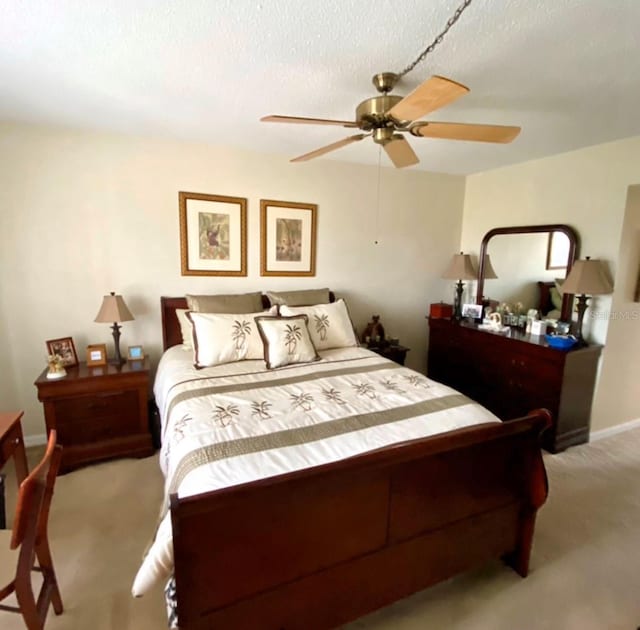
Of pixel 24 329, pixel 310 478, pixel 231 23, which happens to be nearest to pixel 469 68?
pixel 231 23

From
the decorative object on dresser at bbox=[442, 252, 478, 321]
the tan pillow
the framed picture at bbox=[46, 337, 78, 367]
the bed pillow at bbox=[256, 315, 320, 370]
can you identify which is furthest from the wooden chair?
the decorative object on dresser at bbox=[442, 252, 478, 321]

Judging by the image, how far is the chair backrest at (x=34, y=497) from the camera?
3.63 feet

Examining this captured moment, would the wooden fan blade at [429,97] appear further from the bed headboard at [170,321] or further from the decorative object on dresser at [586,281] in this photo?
the bed headboard at [170,321]

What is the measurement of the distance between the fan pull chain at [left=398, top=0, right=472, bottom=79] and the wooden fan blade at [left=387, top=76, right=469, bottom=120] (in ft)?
0.83

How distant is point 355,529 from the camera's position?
→ 136 centimetres

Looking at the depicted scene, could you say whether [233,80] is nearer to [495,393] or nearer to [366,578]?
[366,578]

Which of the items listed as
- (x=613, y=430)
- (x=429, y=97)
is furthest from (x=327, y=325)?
(x=613, y=430)

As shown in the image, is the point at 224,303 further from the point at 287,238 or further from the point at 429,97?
the point at 429,97

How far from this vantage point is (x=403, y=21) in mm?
1377

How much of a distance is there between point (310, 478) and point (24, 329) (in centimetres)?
267

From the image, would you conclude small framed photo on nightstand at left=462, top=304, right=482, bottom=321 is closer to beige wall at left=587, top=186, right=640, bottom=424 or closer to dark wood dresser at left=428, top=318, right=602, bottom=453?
dark wood dresser at left=428, top=318, right=602, bottom=453

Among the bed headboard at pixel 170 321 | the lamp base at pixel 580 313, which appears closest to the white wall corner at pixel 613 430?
the lamp base at pixel 580 313

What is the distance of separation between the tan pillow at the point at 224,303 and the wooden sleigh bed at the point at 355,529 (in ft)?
6.30

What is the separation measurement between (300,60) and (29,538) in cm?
213
